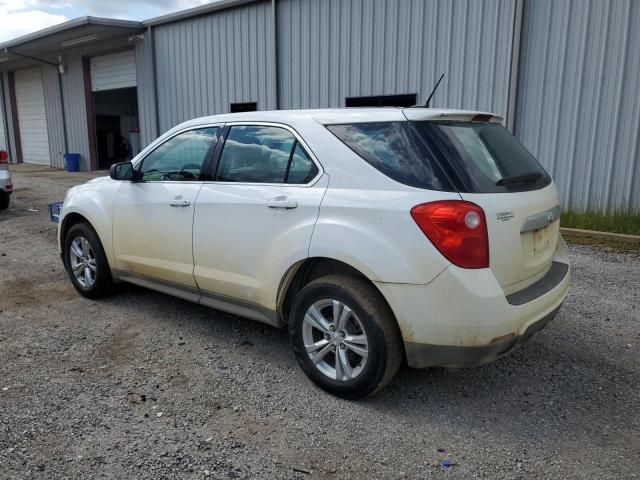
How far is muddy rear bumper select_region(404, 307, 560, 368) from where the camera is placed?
2885 mm

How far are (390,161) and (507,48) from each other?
7.33 m

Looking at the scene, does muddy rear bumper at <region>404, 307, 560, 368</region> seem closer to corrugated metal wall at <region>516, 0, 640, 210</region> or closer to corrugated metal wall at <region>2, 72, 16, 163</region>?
corrugated metal wall at <region>516, 0, 640, 210</region>

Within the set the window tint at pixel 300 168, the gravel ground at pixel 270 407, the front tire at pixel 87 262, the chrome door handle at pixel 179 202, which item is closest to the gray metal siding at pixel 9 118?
the front tire at pixel 87 262

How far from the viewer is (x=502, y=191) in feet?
10.00

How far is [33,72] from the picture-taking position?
70.2ft

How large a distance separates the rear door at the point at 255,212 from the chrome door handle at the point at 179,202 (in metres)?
0.13

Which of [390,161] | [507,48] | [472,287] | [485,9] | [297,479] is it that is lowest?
[297,479]

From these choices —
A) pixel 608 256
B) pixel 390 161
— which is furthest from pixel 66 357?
pixel 608 256

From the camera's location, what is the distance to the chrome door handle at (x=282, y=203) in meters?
3.40

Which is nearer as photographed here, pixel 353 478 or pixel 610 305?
pixel 353 478

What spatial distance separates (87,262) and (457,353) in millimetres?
3730

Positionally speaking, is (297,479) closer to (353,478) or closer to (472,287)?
(353,478)

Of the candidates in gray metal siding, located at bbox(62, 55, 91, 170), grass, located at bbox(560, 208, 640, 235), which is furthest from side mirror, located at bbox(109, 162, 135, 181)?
gray metal siding, located at bbox(62, 55, 91, 170)

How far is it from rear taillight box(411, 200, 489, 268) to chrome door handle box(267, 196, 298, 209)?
911 mm
